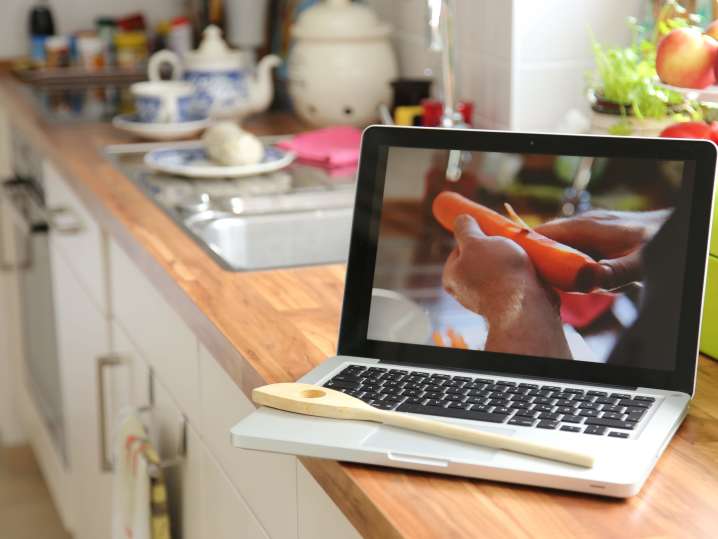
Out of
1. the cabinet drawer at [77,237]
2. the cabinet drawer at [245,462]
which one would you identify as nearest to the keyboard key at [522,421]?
the cabinet drawer at [245,462]

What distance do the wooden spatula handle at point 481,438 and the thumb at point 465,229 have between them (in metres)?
0.20

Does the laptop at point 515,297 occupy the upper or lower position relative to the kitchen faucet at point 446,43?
lower

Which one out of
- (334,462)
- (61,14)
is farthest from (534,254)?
(61,14)

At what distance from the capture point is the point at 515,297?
0.89 metres

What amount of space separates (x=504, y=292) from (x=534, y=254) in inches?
1.5

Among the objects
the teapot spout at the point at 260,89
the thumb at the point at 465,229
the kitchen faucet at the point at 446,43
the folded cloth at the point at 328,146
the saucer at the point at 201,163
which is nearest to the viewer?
the thumb at the point at 465,229

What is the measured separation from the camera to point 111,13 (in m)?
3.02

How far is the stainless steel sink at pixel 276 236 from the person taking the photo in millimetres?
1413

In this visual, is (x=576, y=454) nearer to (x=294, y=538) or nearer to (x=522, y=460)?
(x=522, y=460)

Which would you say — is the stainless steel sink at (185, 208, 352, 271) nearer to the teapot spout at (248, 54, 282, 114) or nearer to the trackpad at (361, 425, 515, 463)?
the trackpad at (361, 425, 515, 463)

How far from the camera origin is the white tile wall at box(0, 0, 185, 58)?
2.94 meters

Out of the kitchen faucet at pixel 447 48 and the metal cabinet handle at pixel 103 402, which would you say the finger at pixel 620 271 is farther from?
the metal cabinet handle at pixel 103 402

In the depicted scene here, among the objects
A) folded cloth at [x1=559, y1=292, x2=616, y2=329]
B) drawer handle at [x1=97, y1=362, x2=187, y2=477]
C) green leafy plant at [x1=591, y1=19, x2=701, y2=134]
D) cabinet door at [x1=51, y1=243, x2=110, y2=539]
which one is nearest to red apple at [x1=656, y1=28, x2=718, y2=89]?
green leafy plant at [x1=591, y1=19, x2=701, y2=134]

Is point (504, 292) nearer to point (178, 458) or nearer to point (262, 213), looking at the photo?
point (178, 458)
